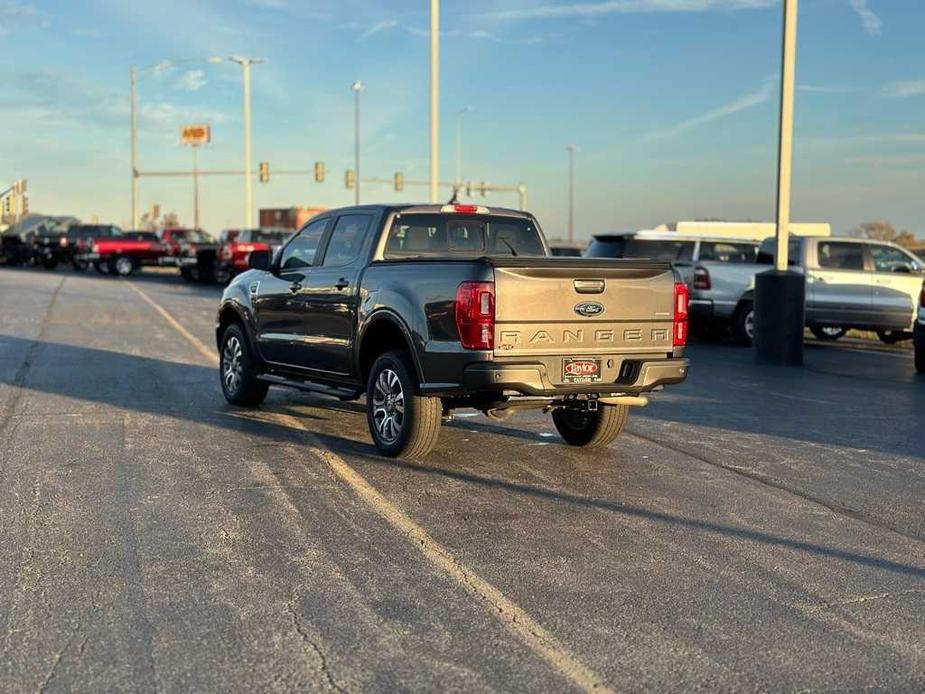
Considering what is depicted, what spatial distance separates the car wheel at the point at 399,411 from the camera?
305 inches

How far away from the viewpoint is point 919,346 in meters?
14.9

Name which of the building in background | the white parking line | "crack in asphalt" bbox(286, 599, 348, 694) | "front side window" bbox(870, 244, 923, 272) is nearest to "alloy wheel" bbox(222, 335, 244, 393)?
the white parking line

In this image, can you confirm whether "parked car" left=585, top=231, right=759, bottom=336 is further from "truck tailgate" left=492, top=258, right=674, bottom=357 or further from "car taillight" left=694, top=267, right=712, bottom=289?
"truck tailgate" left=492, top=258, right=674, bottom=357

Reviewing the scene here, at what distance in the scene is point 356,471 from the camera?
24.9 feet

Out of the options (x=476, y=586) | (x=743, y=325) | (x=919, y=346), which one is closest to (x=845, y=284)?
(x=743, y=325)

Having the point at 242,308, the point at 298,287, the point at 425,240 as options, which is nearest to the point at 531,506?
the point at 425,240

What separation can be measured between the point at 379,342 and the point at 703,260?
1190 centimetres

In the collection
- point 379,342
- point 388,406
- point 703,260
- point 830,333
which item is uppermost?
point 703,260

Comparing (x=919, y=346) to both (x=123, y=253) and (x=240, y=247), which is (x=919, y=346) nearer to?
(x=240, y=247)

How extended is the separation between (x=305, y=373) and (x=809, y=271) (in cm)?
1167

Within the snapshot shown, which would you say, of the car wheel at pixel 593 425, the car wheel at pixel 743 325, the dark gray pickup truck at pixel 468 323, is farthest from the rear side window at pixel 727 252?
the car wheel at pixel 593 425

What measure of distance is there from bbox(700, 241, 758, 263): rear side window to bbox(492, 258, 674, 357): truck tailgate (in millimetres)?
11756

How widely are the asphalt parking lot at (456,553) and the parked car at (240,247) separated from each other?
2551 centimetres

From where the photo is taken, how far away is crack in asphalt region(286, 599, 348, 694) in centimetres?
396
